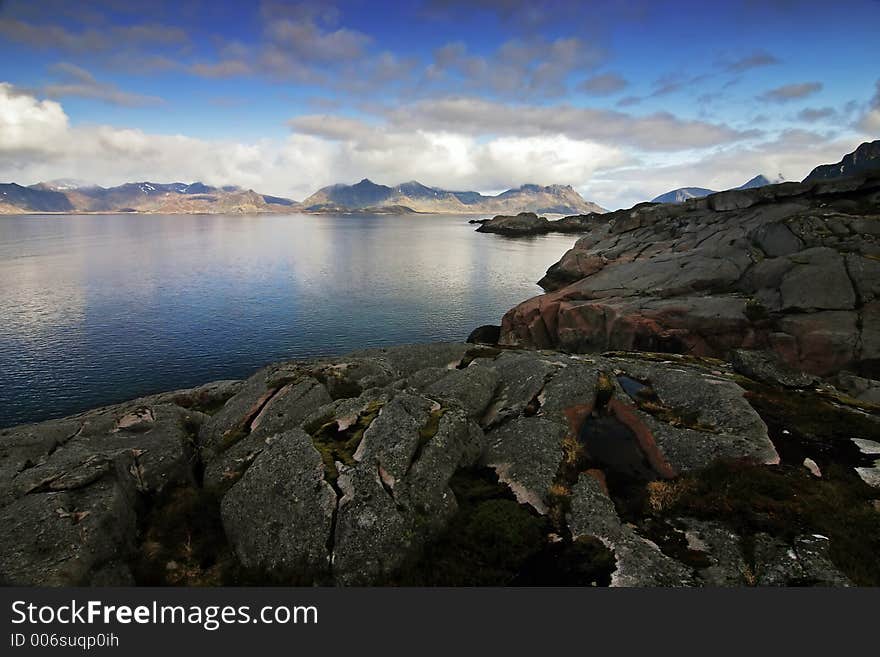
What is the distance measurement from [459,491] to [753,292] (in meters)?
38.3

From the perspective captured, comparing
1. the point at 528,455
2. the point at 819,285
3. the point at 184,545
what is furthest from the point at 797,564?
the point at 819,285

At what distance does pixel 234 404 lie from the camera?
2436cm

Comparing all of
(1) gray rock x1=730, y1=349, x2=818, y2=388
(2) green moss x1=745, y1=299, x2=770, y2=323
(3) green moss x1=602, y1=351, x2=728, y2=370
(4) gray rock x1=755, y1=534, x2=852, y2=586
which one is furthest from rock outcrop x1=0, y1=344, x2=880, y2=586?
(2) green moss x1=745, y1=299, x2=770, y2=323

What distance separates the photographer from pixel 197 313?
68.2 m

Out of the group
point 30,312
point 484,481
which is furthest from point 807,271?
point 30,312

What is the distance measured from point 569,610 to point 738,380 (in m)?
19.3

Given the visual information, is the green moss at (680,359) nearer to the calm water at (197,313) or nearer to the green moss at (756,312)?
the green moss at (756,312)

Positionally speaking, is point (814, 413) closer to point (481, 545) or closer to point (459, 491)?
point (459, 491)

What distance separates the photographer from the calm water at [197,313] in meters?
45.1

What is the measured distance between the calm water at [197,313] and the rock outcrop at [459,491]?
95.8 feet

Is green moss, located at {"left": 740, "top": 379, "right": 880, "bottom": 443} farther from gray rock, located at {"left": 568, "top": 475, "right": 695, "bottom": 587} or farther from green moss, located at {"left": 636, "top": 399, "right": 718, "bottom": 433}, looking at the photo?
gray rock, located at {"left": 568, "top": 475, "right": 695, "bottom": 587}

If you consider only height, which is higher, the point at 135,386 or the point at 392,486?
the point at 392,486

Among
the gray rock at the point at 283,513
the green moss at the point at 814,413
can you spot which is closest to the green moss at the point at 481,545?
the gray rock at the point at 283,513

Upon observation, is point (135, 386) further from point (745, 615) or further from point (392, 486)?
point (745, 615)
